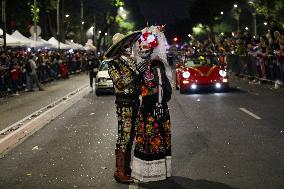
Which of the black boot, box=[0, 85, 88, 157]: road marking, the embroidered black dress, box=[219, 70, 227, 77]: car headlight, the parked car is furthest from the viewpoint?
the parked car

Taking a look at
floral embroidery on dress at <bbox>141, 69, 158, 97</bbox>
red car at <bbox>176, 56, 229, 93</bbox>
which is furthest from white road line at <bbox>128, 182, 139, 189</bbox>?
red car at <bbox>176, 56, 229, 93</bbox>

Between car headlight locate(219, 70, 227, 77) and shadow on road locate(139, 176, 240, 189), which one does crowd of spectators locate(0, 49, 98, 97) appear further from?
shadow on road locate(139, 176, 240, 189)

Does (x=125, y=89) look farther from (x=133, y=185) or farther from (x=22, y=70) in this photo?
(x=22, y=70)

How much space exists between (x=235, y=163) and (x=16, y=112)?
10.6m

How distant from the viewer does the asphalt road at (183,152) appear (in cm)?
732

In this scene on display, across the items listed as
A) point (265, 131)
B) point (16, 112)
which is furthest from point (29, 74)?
point (265, 131)

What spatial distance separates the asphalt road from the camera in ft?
24.0

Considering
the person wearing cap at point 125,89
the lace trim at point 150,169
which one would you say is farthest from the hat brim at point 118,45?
the lace trim at point 150,169

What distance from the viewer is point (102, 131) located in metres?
12.2

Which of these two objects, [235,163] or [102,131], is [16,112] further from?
[235,163]

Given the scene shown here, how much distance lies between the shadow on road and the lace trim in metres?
0.08

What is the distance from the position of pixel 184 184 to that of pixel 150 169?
47cm

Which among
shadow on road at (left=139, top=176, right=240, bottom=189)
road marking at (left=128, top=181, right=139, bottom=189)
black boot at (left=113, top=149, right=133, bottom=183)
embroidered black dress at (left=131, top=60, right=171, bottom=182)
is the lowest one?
road marking at (left=128, top=181, right=139, bottom=189)

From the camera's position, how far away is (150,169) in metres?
7.10
